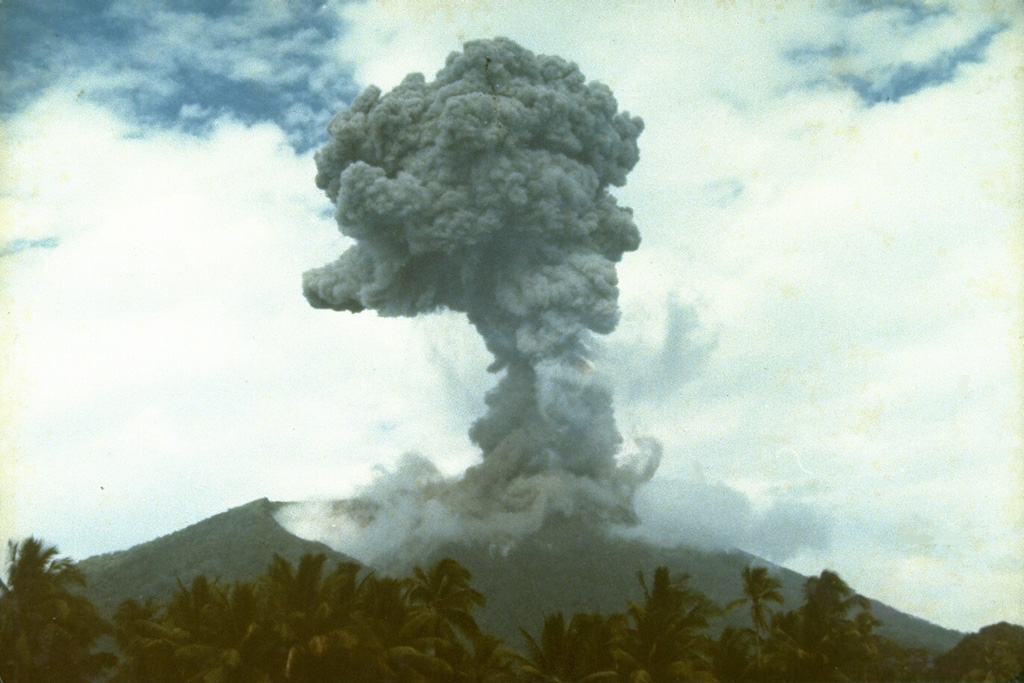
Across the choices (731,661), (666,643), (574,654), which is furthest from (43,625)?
(731,661)

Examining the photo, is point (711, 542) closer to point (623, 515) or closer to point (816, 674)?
point (623, 515)

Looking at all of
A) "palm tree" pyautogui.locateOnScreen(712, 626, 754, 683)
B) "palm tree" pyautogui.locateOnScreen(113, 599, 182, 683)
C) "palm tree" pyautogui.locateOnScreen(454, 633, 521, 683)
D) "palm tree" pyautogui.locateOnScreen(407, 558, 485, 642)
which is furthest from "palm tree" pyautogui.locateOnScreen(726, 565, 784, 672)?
"palm tree" pyautogui.locateOnScreen(113, 599, 182, 683)

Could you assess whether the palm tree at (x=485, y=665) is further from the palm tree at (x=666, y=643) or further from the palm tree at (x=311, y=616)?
the palm tree at (x=311, y=616)

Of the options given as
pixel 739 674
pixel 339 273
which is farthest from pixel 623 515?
pixel 739 674

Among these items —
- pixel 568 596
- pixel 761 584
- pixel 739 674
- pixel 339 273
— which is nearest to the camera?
pixel 739 674

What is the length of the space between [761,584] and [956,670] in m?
7.00

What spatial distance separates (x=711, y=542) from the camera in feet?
205

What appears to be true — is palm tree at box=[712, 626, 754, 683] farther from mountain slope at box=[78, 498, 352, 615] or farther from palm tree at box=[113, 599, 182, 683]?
mountain slope at box=[78, 498, 352, 615]

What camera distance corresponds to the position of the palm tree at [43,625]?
27375 mm

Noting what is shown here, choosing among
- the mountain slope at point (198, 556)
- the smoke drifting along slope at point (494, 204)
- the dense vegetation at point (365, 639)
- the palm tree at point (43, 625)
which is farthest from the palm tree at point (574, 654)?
the mountain slope at point (198, 556)

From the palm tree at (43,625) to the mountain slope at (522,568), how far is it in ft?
87.6

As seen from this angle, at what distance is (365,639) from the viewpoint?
24438 mm

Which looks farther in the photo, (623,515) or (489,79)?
(623,515)

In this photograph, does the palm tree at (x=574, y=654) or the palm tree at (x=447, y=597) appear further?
the palm tree at (x=447, y=597)
